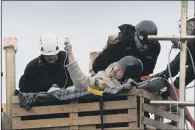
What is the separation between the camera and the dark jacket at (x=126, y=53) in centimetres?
950

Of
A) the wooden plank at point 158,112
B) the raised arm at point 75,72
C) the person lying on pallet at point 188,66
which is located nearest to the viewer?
the wooden plank at point 158,112

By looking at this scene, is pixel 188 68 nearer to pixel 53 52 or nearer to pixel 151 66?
pixel 151 66

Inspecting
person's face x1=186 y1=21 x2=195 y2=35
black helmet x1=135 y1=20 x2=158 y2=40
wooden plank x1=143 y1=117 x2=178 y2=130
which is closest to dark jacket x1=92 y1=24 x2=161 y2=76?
black helmet x1=135 y1=20 x2=158 y2=40

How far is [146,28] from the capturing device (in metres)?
9.47

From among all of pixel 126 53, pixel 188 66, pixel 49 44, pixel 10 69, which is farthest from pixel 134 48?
pixel 10 69

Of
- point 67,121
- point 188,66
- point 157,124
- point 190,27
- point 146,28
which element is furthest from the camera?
point 146,28

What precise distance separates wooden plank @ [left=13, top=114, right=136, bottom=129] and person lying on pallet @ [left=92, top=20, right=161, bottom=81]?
1.54 metres

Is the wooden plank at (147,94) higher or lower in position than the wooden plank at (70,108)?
higher

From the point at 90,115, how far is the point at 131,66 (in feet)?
3.22

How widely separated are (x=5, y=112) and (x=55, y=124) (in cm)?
86

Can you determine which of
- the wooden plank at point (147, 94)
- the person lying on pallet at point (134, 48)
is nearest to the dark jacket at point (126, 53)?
the person lying on pallet at point (134, 48)

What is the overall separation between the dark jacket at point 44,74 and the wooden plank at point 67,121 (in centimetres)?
107

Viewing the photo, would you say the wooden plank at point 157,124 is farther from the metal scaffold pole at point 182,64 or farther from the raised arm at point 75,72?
the raised arm at point 75,72

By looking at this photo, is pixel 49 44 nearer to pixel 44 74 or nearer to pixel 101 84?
pixel 44 74
